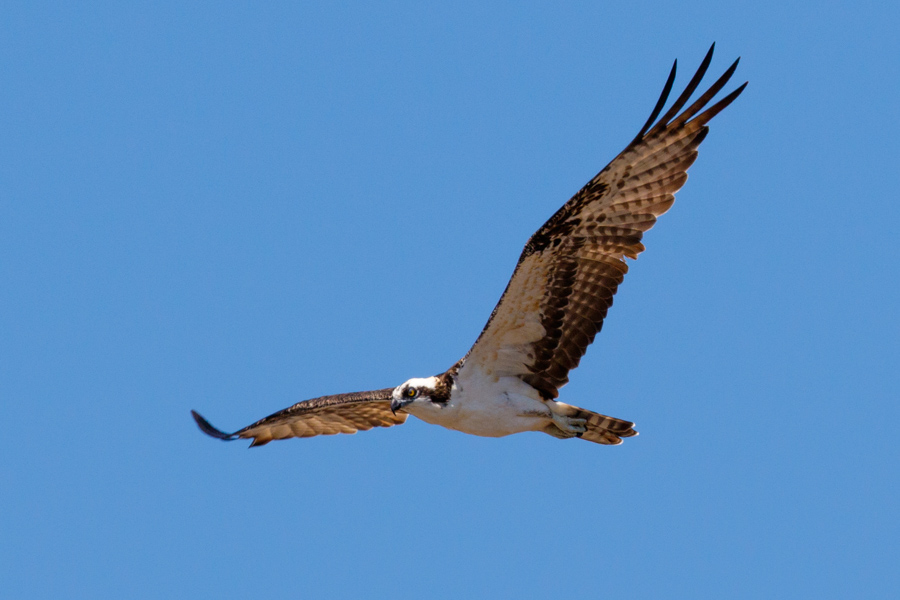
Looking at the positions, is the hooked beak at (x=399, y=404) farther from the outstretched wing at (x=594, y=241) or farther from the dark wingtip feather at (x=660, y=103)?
the dark wingtip feather at (x=660, y=103)

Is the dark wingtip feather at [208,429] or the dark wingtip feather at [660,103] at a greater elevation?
the dark wingtip feather at [660,103]

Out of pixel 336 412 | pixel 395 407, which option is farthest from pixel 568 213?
pixel 336 412

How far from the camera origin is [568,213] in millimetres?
10633

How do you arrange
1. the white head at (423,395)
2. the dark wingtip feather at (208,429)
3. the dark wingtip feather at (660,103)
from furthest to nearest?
1. the dark wingtip feather at (208,429)
2. the white head at (423,395)
3. the dark wingtip feather at (660,103)

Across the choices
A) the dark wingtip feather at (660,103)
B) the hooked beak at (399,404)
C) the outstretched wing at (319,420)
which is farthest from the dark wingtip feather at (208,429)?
the dark wingtip feather at (660,103)

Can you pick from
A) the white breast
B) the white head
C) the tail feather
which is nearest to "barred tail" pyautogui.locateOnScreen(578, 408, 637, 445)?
the tail feather

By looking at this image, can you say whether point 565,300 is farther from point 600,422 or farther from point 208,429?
point 208,429

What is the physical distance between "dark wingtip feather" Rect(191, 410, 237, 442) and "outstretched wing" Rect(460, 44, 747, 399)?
11.6 ft

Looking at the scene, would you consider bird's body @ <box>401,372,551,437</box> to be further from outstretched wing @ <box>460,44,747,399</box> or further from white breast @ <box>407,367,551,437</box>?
outstretched wing @ <box>460,44,747,399</box>

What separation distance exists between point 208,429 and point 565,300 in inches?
193

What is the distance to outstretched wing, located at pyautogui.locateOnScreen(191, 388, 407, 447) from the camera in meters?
13.2

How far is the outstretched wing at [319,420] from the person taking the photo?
43.4 ft

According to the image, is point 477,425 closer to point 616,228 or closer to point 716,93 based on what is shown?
point 616,228

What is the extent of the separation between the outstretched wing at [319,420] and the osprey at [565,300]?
1871 mm
